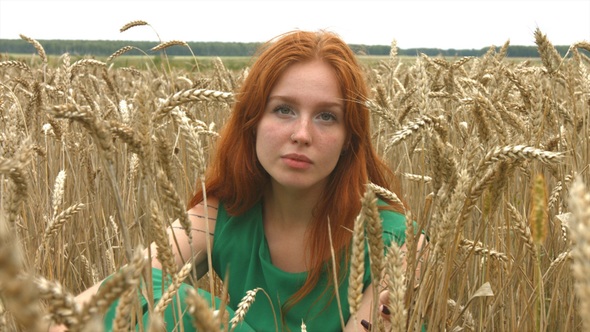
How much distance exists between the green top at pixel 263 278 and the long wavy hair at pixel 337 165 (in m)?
0.05

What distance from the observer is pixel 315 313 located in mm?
2113

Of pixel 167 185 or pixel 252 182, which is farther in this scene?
pixel 252 182

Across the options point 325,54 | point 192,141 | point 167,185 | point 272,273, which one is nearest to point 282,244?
point 272,273

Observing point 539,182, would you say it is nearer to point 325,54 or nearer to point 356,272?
point 356,272

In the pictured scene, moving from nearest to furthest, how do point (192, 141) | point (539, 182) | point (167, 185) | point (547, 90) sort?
point (539, 182) → point (167, 185) → point (192, 141) → point (547, 90)

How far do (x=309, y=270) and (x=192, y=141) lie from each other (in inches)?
36.9

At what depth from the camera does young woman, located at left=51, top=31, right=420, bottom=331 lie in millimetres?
1931

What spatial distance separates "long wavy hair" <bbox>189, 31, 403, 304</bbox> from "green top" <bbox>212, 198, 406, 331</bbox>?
5 cm

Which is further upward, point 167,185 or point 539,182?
point 539,182

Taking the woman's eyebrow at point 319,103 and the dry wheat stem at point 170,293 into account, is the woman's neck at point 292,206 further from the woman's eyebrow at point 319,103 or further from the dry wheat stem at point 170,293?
the dry wheat stem at point 170,293

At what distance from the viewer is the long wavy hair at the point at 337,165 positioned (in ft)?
6.76

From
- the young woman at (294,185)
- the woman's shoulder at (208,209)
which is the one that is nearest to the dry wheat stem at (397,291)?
the young woman at (294,185)

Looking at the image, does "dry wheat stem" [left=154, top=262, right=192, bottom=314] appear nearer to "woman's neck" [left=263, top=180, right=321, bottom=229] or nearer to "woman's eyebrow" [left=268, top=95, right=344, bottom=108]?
"woman's eyebrow" [left=268, top=95, right=344, bottom=108]

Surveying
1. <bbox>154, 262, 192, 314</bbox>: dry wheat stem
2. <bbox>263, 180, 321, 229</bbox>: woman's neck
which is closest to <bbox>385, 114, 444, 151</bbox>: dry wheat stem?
<bbox>154, 262, 192, 314</bbox>: dry wheat stem
